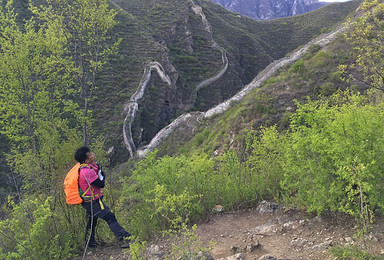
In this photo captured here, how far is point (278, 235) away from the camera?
3.23 metres

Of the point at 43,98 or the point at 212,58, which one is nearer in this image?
the point at 43,98

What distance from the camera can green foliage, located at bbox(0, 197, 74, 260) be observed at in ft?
11.2

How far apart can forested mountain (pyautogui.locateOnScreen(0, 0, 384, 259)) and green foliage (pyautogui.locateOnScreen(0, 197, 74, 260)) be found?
2 centimetres

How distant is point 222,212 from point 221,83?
40.6 m

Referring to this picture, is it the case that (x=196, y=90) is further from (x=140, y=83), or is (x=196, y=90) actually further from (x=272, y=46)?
(x=272, y=46)

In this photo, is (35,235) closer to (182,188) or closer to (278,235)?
(182,188)

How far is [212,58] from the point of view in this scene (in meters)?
47.5

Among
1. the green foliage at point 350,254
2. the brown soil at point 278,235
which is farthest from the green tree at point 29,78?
the green foliage at point 350,254

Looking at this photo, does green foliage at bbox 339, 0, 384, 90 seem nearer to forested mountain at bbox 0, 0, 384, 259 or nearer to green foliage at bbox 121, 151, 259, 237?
forested mountain at bbox 0, 0, 384, 259

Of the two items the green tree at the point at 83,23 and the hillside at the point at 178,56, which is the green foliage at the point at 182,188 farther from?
the hillside at the point at 178,56

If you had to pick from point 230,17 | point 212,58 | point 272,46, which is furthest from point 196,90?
point 230,17

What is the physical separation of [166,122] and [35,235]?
31.4 metres

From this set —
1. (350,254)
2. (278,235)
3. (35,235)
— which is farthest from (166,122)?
(350,254)

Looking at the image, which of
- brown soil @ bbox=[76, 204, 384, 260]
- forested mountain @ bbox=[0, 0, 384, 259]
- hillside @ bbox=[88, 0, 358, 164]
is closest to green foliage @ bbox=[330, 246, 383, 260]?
brown soil @ bbox=[76, 204, 384, 260]
